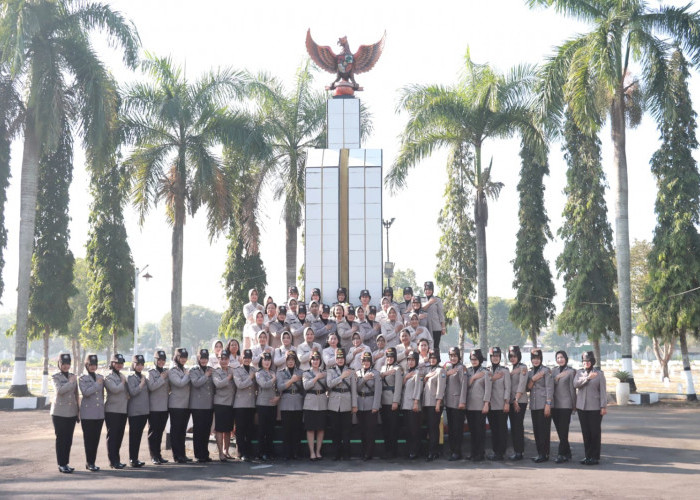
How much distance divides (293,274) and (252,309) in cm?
1021

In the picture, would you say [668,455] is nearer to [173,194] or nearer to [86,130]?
[173,194]

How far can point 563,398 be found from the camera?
977 cm

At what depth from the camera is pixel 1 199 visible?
23531 mm

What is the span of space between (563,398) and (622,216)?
33.8 ft

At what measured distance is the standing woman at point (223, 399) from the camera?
977 centimetres

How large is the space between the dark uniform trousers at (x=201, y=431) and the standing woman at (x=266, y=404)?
697 millimetres

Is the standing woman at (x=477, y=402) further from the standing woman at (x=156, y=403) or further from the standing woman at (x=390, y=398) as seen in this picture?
the standing woman at (x=156, y=403)

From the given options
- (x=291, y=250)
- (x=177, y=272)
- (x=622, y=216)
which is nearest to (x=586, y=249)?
(x=622, y=216)

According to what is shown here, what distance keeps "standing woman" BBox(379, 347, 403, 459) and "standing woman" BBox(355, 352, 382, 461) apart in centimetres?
10

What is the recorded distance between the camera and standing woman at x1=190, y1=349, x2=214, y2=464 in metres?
9.79

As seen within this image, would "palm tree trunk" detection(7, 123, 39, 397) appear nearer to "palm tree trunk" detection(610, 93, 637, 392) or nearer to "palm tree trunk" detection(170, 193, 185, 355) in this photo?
"palm tree trunk" detection(170, 193, 185, 355)

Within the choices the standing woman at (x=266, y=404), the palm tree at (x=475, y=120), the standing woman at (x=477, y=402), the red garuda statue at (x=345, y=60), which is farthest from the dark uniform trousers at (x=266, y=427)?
the palm tree at (x=475, y=120)

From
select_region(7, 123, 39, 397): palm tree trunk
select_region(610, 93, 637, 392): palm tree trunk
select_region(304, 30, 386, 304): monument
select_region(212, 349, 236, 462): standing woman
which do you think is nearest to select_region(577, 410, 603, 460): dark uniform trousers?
select_region(212, 349, 236, 462): standing woman

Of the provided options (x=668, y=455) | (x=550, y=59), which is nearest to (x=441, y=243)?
(x=550, y=59)
